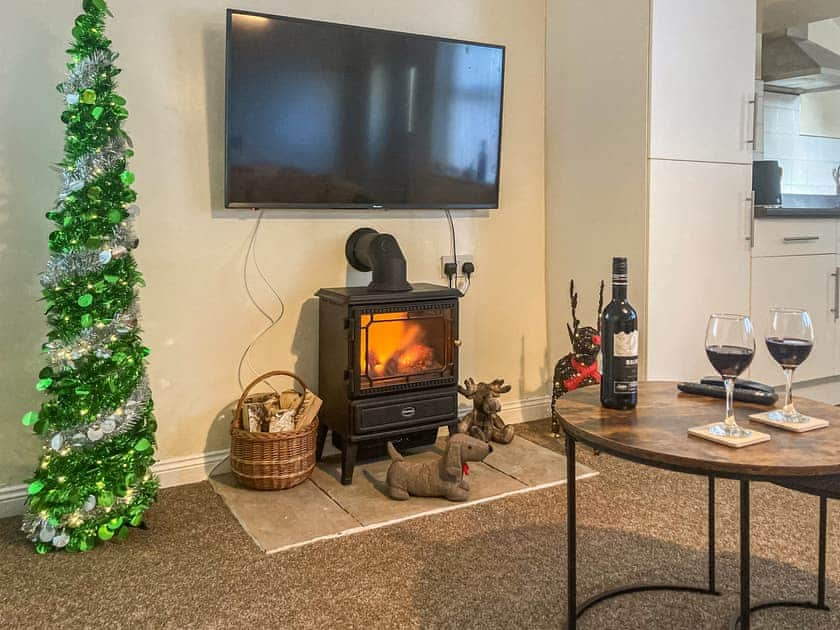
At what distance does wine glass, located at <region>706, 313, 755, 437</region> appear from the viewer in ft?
4.73

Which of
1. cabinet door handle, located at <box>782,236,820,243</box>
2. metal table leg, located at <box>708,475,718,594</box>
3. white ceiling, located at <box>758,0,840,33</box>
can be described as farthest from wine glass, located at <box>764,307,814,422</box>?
white ceiling, located at <box>758,0,840,33</box>

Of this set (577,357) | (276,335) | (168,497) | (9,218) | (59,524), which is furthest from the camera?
(577,357)

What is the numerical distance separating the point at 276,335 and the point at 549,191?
1621mm

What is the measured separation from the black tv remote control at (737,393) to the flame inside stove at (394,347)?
1.50 metres

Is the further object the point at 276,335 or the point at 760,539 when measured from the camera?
the point at 276,335

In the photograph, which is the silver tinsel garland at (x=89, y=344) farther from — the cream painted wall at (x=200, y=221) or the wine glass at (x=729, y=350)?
the wine glass at (x=729, y=350)

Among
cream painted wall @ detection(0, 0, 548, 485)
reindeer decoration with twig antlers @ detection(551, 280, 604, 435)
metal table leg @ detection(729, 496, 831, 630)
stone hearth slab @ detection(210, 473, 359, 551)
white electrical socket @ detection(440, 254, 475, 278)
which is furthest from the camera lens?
white electrical socket @ detection(440, 254, 475, 278)

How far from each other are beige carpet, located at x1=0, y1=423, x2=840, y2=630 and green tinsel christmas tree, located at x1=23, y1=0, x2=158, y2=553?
0.17 meters

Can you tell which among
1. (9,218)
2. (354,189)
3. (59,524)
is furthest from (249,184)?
(59,524)

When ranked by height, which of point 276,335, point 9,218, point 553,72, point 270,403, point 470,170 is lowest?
point 270,403

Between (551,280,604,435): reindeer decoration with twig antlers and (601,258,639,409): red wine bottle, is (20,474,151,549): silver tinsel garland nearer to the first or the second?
(601,258,639,409): red wine bottle

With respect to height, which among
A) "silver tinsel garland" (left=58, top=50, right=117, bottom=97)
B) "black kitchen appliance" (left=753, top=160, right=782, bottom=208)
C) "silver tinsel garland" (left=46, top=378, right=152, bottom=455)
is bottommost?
"silver tinsel garland" (left=46, top=378, right=152, bottom=455)

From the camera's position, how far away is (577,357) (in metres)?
3.51

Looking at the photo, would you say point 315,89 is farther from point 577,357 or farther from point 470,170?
point 577,357
